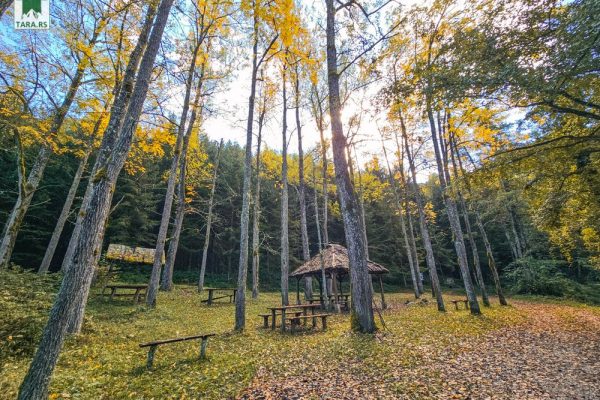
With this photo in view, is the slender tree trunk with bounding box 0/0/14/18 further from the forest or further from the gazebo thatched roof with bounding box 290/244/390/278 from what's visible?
the gazebo thatched roof with bounding box 290/244/390/278

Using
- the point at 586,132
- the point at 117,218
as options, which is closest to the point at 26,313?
the point at 586,132

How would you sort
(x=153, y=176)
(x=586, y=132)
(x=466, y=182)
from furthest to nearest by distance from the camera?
(x=153, y=176), (x=466, y=182), (x=586, y=132)

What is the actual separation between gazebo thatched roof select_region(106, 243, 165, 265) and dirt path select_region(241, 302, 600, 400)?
1625cm

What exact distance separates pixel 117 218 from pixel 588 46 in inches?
1076

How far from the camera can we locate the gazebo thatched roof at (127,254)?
1670 cm

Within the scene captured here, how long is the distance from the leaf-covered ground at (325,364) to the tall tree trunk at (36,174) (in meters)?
1.79

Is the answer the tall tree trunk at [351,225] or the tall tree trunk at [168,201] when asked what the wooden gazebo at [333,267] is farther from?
the tall tree trunk at [168,201]

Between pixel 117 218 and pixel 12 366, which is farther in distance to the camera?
pixel 117 218

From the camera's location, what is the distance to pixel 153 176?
78.4 feet

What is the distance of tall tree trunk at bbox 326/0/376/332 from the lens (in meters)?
7.27

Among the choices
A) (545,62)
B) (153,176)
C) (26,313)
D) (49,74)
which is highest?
(153,176)

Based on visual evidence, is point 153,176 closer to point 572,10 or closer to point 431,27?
point 431,27

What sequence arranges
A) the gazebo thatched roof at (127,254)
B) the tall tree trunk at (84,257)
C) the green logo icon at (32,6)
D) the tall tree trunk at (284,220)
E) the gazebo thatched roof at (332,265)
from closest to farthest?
the tall tree trunk at (84,257)
the green logo icon at (32,6)
the tall tree trunk at (284,220)
the gazebo thatched roof at (332,265)
the gazebo thatched roof at (127,254)

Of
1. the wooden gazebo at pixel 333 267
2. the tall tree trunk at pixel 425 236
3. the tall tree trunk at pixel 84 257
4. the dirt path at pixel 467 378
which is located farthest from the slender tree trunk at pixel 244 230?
the tall tree trunk at pixel 425 236
